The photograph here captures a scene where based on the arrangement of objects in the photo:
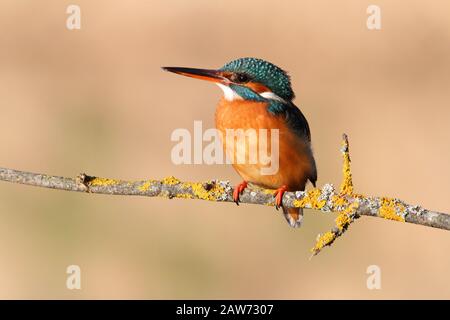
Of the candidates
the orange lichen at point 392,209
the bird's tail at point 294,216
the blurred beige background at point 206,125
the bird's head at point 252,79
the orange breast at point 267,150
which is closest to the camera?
the orange lichen at point 392,209

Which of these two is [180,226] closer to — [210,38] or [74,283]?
[74,283]

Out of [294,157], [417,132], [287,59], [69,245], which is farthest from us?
[287,59]

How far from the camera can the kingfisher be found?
4449 mm

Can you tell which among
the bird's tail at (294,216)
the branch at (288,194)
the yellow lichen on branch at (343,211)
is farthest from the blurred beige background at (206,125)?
the yellow lichen on branch at (343,211)

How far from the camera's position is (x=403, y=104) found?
792 centimetres

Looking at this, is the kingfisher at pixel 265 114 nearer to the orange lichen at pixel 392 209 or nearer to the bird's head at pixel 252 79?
the bird's head at pixel 252 79

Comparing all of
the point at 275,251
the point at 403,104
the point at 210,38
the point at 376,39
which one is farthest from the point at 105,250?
the point at 376,39

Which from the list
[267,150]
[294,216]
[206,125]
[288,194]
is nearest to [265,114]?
[267,150]

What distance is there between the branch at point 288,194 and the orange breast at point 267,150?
0.89 m

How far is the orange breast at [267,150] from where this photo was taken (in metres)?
4.43

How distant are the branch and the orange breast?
0.89 m

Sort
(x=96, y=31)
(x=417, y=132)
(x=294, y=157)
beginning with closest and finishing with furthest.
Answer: (x=294, y=157)
(x=417, y=132)
(x=96, y=31)

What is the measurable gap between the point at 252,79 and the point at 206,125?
304 centimetres

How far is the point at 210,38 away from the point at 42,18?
209cm
